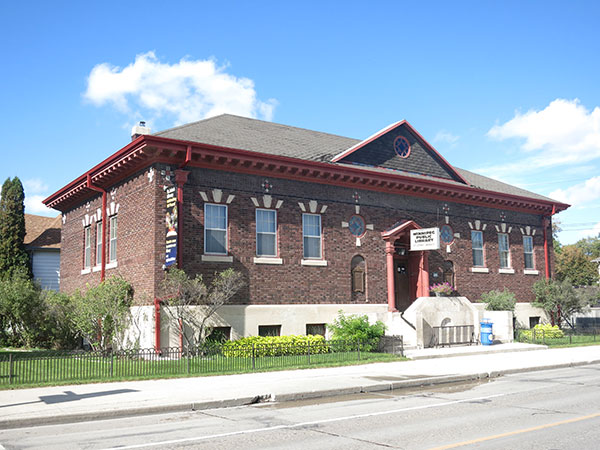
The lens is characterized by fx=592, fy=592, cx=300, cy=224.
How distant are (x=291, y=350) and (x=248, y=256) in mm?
4024

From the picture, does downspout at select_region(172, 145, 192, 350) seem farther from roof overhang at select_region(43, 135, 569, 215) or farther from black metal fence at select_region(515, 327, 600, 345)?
black metal fence at select_region(515, 327, 600, 345)

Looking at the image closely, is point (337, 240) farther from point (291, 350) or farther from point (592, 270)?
point (592, 270)

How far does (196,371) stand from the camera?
16422mm

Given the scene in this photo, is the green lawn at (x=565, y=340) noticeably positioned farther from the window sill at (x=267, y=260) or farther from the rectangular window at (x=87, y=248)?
the rectangular window at (x=87, y=248)

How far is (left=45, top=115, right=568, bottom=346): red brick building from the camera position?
21219 millimetres

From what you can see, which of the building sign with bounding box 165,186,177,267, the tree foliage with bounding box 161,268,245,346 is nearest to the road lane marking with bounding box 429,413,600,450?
the tree foliage with bounding box 161,268,245,346

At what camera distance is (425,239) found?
2559 cm

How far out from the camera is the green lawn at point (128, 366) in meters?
14.7

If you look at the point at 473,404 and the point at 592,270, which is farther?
the point at 592,270

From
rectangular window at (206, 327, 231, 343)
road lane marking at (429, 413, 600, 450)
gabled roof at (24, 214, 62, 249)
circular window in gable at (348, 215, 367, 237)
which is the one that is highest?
gabled roof at (24, 214, 62, 249)

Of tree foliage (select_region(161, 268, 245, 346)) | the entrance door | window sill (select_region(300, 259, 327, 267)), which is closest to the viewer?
tree foliage (select_region(161, 268, 245, 346))

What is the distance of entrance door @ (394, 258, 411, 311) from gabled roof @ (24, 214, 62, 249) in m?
20.2

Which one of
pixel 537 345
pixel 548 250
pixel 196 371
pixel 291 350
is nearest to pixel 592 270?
pixel 548 250

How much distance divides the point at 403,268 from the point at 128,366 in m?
14.8
